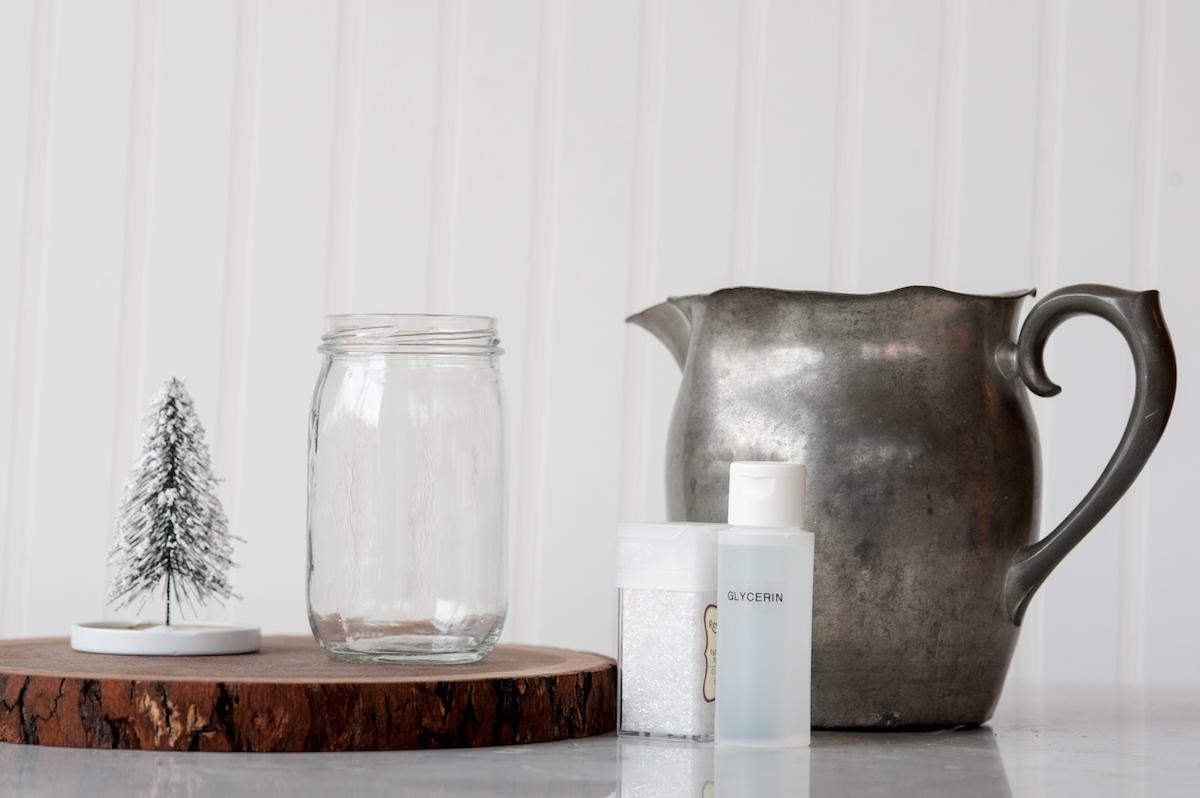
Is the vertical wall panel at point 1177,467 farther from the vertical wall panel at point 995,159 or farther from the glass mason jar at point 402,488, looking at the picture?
the glass mason jar at point 402,488

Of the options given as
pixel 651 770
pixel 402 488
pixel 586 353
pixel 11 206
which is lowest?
pixel 651 770

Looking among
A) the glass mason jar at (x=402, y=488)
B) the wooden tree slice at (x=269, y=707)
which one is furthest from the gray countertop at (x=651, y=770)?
the glass mason jar at (x=402, y=488)

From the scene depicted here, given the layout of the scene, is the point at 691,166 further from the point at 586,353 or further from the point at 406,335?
the point at 406,335

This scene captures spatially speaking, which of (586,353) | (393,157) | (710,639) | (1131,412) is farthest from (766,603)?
(393,157)

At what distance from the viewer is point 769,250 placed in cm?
122

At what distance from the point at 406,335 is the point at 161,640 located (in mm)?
195

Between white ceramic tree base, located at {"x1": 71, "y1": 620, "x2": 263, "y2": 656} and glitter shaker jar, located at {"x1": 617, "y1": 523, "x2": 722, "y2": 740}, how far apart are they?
211mm

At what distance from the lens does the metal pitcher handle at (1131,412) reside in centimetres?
68

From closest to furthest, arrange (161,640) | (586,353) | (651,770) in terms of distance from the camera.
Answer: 1. (651,770)
2. (161,640)
3. (586,353)

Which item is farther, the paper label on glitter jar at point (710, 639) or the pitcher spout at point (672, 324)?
the pitcher spout at point (672, 324)

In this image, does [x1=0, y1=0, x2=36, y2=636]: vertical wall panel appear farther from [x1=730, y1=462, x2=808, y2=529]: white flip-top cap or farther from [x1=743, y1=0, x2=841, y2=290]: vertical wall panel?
[x1=730, y1=462, x2=808, y2=529]: white flip-top cap

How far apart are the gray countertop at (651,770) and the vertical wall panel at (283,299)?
0.62 metres

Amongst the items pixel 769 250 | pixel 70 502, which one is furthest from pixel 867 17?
pixel 70 502

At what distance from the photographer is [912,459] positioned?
26.4 inches
